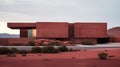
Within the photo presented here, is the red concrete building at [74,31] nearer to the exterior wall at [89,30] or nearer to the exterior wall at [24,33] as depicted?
the exterior wall at [89,30]

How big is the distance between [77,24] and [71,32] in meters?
3.21

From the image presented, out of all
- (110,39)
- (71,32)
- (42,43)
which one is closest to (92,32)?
(71,32)

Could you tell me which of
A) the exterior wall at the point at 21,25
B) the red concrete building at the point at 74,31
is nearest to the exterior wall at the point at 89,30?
the red concrete building at the point at 74,31

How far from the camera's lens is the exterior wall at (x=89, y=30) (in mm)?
67062

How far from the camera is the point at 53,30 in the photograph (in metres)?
66.5

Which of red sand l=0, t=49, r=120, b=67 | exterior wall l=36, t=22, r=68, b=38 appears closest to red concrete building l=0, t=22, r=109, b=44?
exterior wall l=36, t=22, r=68, b=38

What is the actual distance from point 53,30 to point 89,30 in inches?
356

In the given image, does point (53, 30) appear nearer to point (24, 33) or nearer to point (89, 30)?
point (89, 30)

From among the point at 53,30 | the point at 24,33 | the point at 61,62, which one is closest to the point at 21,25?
the point at 24,33

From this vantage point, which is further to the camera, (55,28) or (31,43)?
(55,28)

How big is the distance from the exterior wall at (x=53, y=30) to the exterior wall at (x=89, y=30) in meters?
2.84

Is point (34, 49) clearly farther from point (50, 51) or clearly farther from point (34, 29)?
point (34, 29)

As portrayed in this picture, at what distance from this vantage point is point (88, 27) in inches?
2650

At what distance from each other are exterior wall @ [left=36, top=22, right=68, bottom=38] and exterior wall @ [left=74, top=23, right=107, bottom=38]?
9.32 feet
